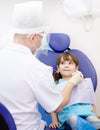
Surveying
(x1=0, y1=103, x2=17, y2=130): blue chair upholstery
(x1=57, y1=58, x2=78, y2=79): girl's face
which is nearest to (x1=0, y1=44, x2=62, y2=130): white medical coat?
(x1=0, y1=103, x2=17, y2=130): blue chair upholstery

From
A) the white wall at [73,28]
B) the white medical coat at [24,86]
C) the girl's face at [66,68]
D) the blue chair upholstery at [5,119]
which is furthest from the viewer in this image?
the white wall at [73,28]

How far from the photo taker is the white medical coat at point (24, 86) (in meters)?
1.46

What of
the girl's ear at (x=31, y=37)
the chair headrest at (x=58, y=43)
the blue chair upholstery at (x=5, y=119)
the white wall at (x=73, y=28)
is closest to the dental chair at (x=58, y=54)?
the chair headrest at (x=58, y=43)

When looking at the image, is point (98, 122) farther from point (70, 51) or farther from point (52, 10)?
point (52, 10)

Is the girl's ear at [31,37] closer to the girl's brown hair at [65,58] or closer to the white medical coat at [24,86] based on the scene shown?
the white medical coat at [24,86]

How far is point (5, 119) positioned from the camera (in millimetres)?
1257

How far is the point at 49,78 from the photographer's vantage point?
151 centimetres

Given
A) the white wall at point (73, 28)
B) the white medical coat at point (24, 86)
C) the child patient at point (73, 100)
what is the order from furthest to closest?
the white wall at point (73, 28) → the child patient at point (73, 100) → the white medical coat at point (24, 86)

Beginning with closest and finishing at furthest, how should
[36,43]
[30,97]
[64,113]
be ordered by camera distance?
[30,97] → [36,43] → [64,113]

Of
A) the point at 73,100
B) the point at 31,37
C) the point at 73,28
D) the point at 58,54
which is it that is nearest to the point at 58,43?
the point at 58,54

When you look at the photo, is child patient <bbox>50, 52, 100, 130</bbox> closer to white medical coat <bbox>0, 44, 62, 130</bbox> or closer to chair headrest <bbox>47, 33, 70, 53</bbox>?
chair headrest <bbox>47, 33, 70, 53</bbox>

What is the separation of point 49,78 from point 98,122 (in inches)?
23.7

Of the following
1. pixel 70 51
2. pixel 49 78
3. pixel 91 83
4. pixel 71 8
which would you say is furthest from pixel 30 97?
pixel 71 8

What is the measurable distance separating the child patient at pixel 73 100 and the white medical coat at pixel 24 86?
500mm
